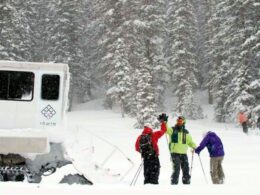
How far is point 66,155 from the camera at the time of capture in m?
13.1

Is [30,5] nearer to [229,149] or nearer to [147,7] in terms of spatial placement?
[147,7]

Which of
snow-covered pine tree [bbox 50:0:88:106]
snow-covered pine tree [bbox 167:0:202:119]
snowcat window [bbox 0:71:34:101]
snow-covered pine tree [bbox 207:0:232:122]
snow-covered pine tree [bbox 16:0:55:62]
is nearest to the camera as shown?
snowcat window [bbox 0:71:34:101]

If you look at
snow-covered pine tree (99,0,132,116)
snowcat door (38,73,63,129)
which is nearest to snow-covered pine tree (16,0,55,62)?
snow-covered pine tree (99,0,132,116)

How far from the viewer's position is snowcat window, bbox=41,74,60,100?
13.2m

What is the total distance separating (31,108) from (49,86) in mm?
713

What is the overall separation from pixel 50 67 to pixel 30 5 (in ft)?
135

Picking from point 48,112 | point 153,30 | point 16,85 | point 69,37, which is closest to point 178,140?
point 48,112

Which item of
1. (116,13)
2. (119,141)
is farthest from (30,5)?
(119,141)

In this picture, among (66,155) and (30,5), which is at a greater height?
(30,5)

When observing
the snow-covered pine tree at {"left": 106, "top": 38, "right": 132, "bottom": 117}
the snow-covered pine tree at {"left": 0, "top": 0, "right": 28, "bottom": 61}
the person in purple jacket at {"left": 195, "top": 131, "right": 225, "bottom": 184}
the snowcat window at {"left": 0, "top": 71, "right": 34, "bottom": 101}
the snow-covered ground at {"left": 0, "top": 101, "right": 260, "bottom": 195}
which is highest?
the snow-covered pine tree at {"left": 0, "top": 0, "right": 28, "bottom": 61}

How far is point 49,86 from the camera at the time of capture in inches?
521

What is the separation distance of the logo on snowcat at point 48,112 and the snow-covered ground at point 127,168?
57 cm

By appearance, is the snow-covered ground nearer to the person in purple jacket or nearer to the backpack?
the person in purple jacket

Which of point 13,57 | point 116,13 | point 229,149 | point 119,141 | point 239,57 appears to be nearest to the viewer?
point 229,149
